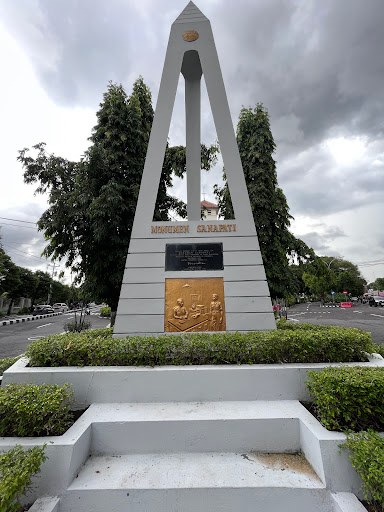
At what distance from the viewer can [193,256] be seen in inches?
220

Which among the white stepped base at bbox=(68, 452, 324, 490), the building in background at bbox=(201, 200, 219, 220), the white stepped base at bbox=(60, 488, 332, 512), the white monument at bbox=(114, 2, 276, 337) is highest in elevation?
the building in background at bbox=(201, 200, 219, 220)

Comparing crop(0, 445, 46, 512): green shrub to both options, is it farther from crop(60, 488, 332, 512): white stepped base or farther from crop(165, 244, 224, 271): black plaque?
crop(165, 244, 224, 271): black plaque

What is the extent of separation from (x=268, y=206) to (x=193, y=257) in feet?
23.8

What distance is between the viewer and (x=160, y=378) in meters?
3.43

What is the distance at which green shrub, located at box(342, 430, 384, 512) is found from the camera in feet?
6.53

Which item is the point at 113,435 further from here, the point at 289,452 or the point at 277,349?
the point at 277,349

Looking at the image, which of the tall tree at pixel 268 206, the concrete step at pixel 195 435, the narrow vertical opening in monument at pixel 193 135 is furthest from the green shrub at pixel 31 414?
the tall tree at pixel 268 206

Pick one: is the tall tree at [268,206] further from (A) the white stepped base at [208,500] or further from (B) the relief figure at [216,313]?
(A) the white stepped base at [208,500]

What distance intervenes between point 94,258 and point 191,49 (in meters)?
7.24

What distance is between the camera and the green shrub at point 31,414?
2.54 meters

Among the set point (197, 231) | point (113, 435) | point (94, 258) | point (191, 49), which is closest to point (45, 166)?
point (94, 258)

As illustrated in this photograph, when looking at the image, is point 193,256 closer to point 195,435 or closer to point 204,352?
point 204,352

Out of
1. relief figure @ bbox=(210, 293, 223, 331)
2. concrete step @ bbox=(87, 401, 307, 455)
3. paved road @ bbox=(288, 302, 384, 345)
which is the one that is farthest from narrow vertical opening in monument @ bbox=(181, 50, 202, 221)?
paved road @ bbox=(288, 302, 384, 345)

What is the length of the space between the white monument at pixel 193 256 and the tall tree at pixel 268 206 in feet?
19.6
